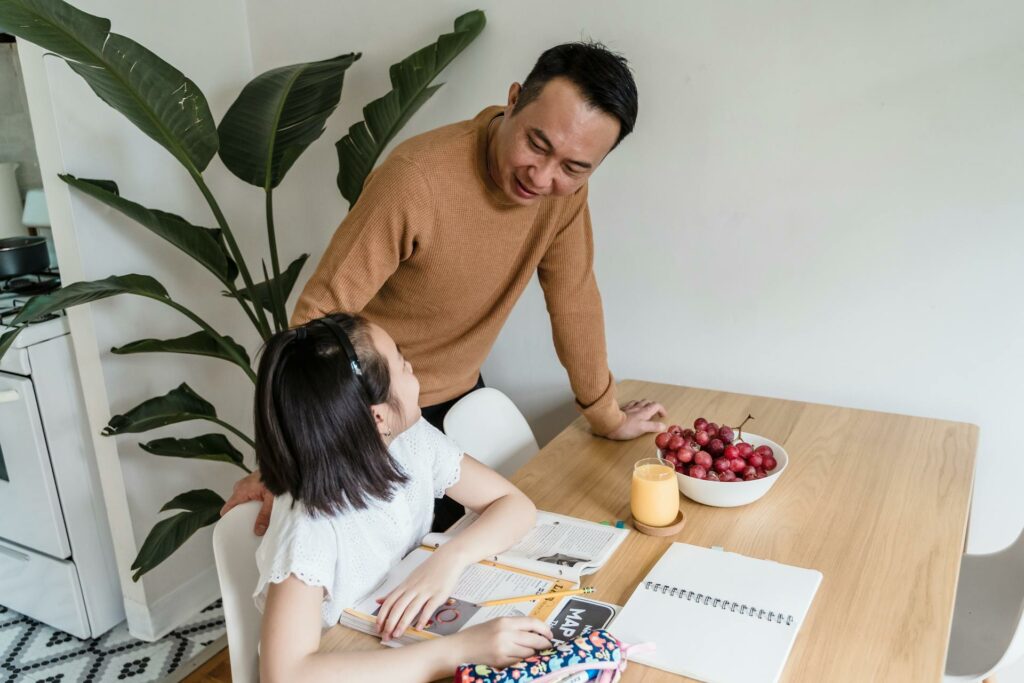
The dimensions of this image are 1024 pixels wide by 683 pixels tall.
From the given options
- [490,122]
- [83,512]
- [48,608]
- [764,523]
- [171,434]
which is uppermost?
[490,122]

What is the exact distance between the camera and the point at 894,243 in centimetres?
173

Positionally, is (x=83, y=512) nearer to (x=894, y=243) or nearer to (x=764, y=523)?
(x=764, y=523)

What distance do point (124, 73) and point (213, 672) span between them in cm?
157

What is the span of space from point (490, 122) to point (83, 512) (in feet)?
5.51

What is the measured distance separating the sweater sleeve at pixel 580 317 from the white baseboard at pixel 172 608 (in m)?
1.46

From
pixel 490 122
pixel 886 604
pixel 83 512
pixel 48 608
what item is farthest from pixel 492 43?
pixel 48 608

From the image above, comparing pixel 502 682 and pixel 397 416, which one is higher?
pixel 397 416

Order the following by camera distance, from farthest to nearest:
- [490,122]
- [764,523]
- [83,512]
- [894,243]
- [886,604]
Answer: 1. [83,512]
2. [894,243]
3. [490,122]
4. [764,523]
5. [886,604]

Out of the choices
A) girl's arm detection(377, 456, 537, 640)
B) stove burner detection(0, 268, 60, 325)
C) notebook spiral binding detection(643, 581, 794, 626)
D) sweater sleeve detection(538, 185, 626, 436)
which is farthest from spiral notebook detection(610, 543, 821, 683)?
stove burner detection(0, 268, 60, 325)

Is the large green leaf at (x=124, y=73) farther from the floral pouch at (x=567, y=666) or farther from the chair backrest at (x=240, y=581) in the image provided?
the floral pouch at (x=567, y=666)

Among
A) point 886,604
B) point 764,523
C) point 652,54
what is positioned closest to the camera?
point 886,604

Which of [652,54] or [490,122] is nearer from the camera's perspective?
[490,122]

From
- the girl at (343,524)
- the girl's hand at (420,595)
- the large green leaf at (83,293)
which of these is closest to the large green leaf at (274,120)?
the large green leaf at (83,293)

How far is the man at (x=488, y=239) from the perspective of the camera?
1297 mm
